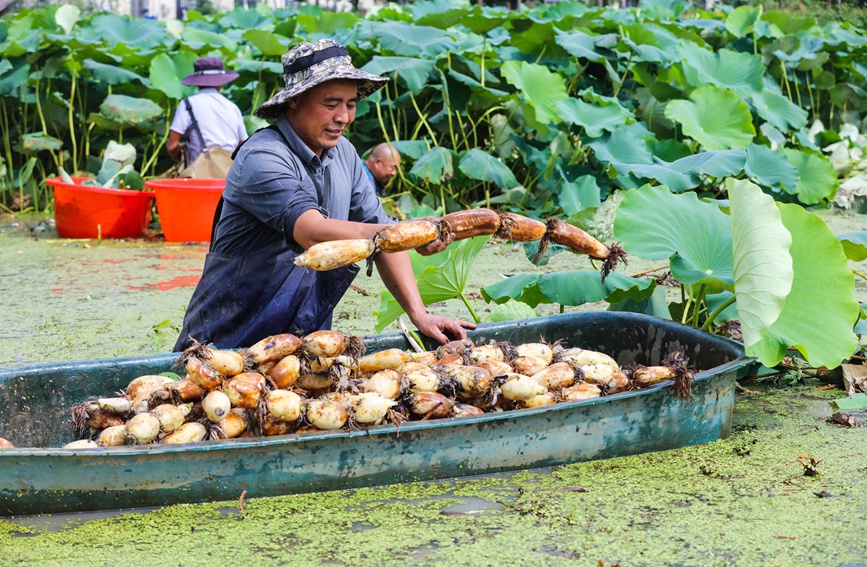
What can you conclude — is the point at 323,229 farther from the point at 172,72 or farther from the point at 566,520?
the point at 172,72

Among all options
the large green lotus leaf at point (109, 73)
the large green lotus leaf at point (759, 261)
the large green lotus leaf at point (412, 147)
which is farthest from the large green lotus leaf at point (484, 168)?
the large green lotus leaf at point (759, 261)

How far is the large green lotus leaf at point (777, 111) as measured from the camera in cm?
802

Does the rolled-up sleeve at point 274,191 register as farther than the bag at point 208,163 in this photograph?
No

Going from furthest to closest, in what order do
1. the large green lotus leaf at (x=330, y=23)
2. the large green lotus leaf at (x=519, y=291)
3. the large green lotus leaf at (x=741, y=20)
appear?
the large green lotus leaf at (x=330, y=23)
the large green lotus leaf at (x=741, y=20)
the large green lotus leaf at (x=519, y=291)

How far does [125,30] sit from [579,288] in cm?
779

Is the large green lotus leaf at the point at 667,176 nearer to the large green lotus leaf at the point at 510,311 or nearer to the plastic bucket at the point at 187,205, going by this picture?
the large green lotus leaf at the point at 510,311

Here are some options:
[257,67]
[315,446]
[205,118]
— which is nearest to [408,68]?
[257,67]

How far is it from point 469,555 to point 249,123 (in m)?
6.54

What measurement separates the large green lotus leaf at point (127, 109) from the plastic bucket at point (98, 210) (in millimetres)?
807

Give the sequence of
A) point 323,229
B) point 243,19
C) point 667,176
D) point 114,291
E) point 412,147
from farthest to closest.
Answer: point 243,19, point 412,147, point 114,291, point 667,176, point 323,229

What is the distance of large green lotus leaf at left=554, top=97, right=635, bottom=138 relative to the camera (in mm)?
6875

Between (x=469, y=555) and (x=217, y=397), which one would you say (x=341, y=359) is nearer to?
(x=217, y=397)

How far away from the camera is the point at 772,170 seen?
6.71 m

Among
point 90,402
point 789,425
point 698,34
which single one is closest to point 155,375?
point 90,402
